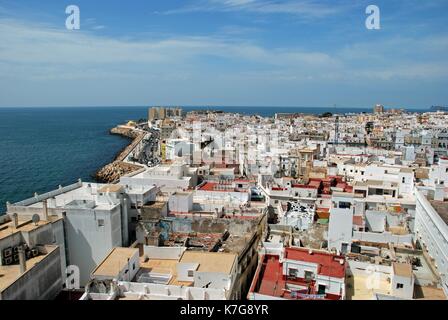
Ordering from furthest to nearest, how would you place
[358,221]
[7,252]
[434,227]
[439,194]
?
[358,221] → [439,194] → [434,227] → [7,252]

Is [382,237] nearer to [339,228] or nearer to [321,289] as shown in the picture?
[339,228]

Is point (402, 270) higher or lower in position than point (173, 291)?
higher

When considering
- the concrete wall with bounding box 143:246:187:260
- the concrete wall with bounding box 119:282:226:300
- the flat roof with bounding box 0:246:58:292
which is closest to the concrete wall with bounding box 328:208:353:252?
the concrete wall with bounding box 143:246:187:260

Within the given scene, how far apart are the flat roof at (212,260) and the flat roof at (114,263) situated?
1.01m

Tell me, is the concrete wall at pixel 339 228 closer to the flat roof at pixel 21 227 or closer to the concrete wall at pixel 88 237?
the concrete wall at pixel 88 237

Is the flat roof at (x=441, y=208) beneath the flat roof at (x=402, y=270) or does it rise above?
above

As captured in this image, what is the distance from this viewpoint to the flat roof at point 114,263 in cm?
637

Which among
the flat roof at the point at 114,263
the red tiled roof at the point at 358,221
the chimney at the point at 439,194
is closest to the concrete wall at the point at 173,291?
the flat roof at the point at 114,263

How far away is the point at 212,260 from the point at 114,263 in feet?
5.74

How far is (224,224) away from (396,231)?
4334 mm

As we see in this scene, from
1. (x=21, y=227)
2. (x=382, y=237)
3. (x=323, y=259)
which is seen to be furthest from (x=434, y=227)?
(x=21, y=227)

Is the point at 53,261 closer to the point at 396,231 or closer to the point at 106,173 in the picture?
the point at 396,231

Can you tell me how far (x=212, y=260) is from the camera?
6.91 metres

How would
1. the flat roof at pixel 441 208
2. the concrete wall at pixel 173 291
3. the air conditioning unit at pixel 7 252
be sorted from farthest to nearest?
1. the flat roof at pixel 441 208
2. the air conditioning unit at pixel 7 252
3. the concrete wall at pixel 173 291
